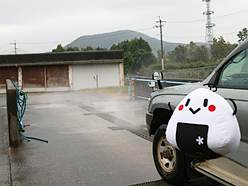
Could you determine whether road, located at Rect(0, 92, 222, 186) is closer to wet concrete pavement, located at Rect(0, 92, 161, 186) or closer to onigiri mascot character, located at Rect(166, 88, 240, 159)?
wet concrete pavement, located at Rect(0, 92, 161, 186)

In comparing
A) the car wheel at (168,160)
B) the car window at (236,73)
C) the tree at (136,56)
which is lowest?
the car wheel at (168,160)

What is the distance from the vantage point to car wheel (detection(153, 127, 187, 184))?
14.5 ft

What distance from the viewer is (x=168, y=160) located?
4.64 meters

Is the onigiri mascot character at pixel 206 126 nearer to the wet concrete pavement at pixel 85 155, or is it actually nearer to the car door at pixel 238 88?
the car door at pixel 238 88

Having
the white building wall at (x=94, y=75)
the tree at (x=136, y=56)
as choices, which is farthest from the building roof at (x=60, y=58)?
the tree at (x=136, y=56)

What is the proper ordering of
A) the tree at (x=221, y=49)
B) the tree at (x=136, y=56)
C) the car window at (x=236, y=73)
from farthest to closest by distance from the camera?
the tree at (x=136, y=56) < the tree at (x=221, y=49) < the car window at (x=236, y=73)

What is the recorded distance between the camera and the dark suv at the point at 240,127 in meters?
3.46

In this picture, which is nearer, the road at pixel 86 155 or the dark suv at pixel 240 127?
the dark suv at pixel 240 127

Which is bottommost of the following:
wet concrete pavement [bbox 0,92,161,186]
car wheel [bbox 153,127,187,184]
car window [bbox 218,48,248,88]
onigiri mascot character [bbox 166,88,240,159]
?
wet concrete pavement [bbox 0,92,161,186]

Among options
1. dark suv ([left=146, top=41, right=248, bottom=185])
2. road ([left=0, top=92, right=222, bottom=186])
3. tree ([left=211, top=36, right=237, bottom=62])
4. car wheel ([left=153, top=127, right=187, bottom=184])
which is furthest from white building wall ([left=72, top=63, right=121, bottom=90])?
car wheel ([left=153, top=127, right=187, bottom=184])

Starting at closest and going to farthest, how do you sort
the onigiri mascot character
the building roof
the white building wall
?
the onigiri mascot character < the building roof < the white building wall

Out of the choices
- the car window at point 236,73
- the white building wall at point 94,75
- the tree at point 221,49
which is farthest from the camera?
the tree at point 221,49

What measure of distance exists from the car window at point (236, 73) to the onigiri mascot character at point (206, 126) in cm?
62

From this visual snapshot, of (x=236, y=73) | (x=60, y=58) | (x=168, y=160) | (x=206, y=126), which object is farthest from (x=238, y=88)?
(x=60, y=58)
